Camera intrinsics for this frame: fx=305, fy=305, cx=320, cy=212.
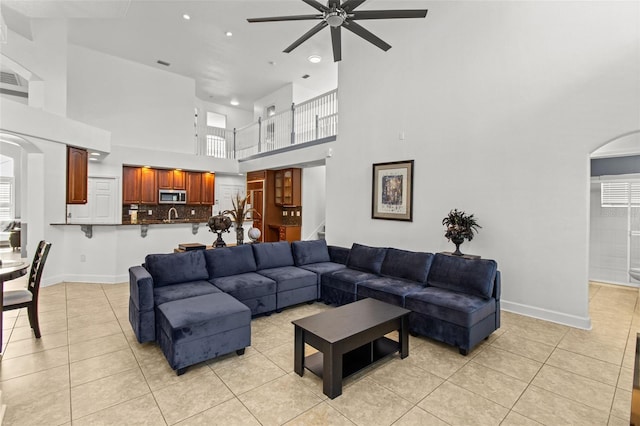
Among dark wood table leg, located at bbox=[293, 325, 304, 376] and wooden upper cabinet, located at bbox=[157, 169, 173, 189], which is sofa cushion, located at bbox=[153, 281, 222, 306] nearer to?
dark wood table leg, located at bbox=[293, 325, 304, 376]

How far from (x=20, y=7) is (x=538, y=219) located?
26.5 feet

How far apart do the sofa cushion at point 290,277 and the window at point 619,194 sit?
541 centimetres

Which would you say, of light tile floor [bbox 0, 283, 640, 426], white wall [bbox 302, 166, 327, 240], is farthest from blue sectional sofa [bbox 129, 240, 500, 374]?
white wall [bbox 302, 166, 327, 240]

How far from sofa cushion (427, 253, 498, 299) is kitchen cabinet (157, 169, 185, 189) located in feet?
24.0

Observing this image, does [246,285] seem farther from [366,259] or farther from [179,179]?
[179,179]

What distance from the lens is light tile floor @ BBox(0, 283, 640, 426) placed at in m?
2.05

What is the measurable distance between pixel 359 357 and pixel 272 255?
2.25m

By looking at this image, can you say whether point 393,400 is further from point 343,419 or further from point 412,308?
point 412,308

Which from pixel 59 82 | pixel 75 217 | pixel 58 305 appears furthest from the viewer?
pixel 75 217

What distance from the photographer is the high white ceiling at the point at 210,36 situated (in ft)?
16.9

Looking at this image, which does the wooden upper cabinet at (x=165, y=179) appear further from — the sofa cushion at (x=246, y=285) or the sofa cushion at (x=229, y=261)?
the sofa cushion at (x=246, y=285)

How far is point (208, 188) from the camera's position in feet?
30.0

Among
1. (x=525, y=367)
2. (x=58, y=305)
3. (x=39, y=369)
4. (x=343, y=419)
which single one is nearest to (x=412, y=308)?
(x=525, y=367)

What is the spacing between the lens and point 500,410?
83.7 inches
